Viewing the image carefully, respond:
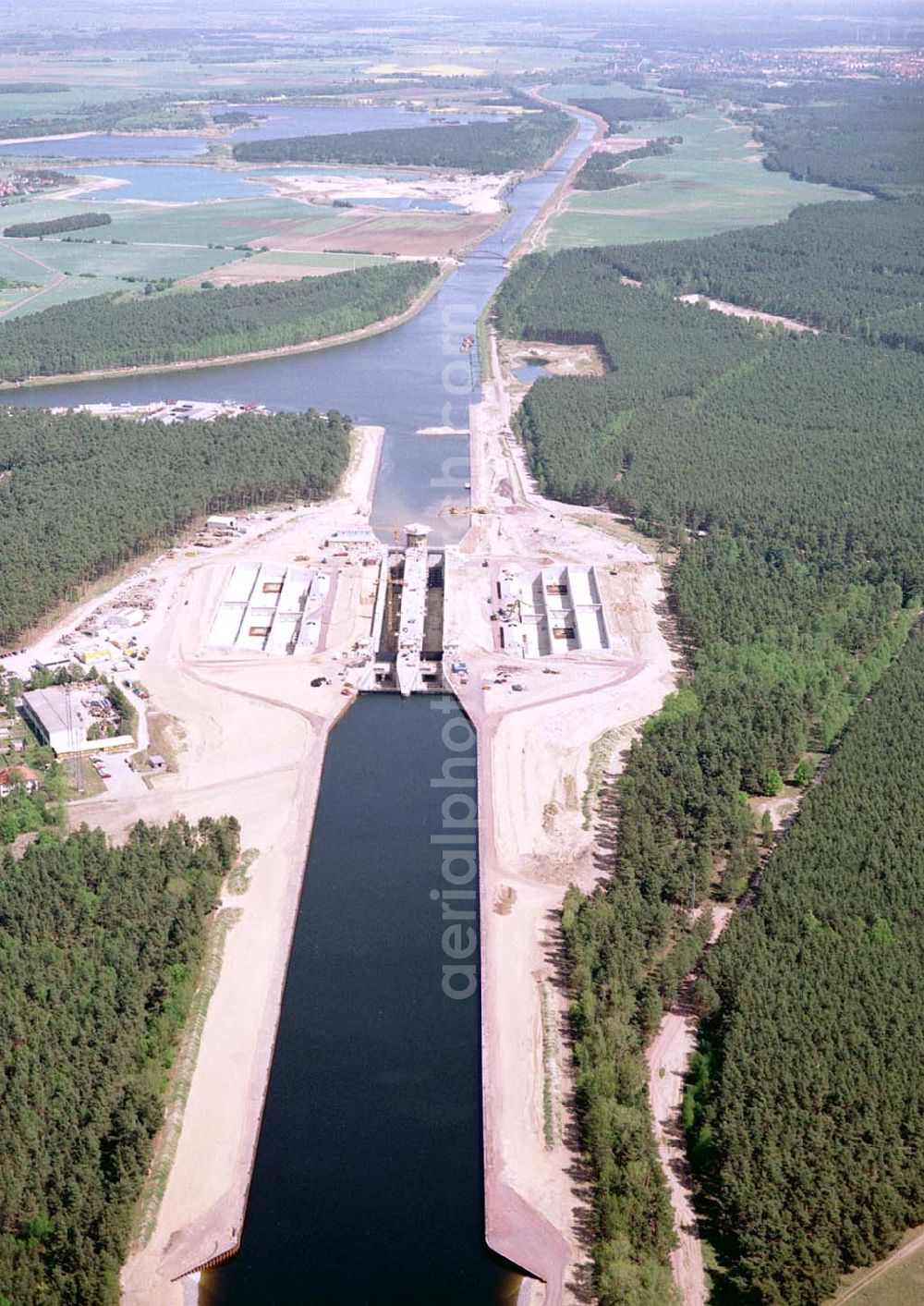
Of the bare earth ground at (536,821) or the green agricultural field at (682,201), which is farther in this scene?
the green agricultural field at (682,201)

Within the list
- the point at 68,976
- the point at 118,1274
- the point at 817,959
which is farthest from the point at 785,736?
the point at 118,1274

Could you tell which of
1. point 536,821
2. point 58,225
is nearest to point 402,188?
point 58,225

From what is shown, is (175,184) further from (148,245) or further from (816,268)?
(816,268)

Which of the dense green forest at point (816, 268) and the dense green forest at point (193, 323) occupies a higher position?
the dense green forest at point (816, 268)

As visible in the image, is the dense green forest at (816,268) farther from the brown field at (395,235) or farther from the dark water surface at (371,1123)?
the dark water surface at (371,1123)

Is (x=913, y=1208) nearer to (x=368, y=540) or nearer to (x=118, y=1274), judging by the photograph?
(x=118, y=1274)

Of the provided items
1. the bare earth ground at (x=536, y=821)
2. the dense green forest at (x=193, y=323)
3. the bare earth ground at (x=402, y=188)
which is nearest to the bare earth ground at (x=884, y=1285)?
the bare earth ground at (x=536, y=821)
